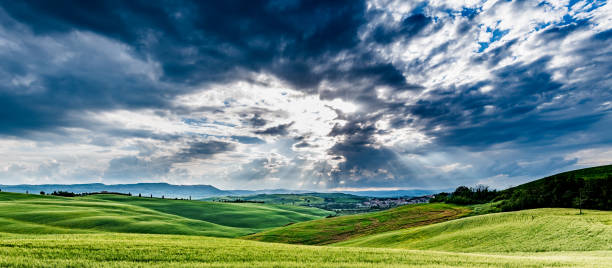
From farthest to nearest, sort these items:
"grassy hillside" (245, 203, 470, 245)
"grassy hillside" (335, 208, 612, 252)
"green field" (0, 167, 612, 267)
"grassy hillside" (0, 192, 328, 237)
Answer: "grassy hillside" (245, 203, 470, 245), "grassy hillside" (0, 192, 328, 237), "grassy hillside" (335, 208, 612, 252), "green field" (0, 167, 612, 267)

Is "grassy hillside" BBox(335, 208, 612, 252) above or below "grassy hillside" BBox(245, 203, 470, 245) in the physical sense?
above

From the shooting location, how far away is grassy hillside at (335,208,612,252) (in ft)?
121

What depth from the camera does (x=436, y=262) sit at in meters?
18.4

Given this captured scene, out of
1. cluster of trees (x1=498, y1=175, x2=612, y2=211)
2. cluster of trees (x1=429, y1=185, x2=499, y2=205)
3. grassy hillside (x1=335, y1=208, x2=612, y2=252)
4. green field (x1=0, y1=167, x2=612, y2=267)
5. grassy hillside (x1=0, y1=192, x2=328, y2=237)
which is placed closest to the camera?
green field (x1=0, y1=167, x2=612, y2=267)

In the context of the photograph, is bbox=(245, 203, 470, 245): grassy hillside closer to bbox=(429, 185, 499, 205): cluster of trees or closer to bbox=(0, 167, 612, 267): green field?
bbox=(0, 167, 612, 267): green field

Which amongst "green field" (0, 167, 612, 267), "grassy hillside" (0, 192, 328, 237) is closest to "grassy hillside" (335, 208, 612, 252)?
"green field" (0, 167, 612, 267)

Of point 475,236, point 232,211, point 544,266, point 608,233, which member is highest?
point 544,266

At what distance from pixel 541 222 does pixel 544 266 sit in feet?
139

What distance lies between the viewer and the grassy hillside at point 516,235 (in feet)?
121

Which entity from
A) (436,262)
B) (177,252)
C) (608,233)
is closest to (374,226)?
(608,233)

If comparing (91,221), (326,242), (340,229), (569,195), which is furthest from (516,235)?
(91,221)

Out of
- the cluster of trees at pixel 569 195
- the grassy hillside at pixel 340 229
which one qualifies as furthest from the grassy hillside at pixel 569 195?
the grassy hillside at pixel 340 229

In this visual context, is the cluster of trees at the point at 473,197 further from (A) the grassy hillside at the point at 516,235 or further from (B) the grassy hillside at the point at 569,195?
(A) the grassy hillside at the point at 516,235

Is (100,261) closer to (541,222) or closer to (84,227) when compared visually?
(541,222)
